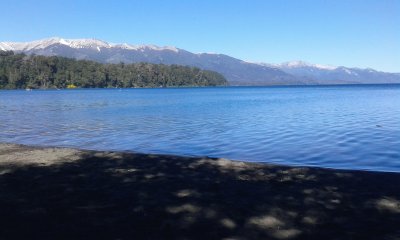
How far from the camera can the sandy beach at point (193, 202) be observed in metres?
8.15

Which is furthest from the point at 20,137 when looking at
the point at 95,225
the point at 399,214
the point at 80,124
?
the point at 399,214

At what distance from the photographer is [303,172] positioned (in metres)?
14.3

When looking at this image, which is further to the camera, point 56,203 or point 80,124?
point 80,124

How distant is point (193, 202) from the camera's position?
10.1 m

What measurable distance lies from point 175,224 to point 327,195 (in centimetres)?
477

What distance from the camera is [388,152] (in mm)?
20359

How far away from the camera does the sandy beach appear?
8148 millimetres

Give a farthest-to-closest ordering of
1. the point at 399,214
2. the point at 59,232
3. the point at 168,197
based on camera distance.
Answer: the point at 168,197
the point at 399,214
the point at 59,232

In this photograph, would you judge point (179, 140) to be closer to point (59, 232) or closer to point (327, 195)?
point (327, 195)

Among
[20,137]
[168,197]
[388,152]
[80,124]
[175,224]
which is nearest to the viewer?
[175,224]

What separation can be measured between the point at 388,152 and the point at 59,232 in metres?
17.6

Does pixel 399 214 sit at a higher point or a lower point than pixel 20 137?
higher

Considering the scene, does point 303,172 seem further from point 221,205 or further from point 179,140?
point 179,140

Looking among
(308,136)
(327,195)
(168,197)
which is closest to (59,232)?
(168,197)
